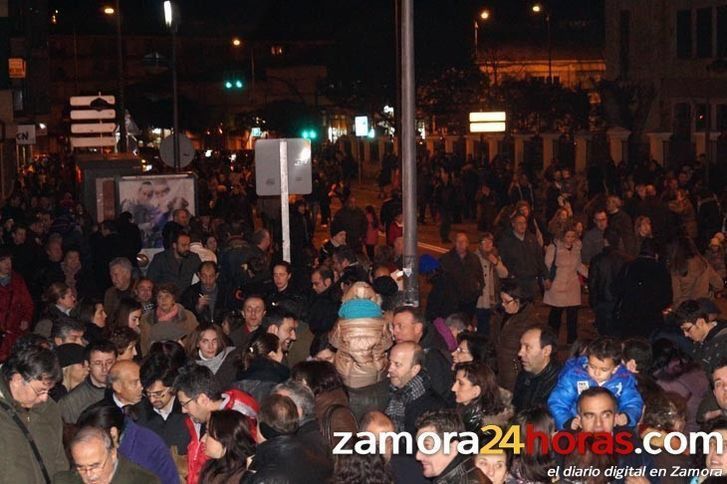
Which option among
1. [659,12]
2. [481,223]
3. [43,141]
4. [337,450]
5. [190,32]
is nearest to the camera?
[337,450]

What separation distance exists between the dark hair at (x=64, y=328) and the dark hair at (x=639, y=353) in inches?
163

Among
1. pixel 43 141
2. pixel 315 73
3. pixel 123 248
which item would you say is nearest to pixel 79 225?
pixel 123 248

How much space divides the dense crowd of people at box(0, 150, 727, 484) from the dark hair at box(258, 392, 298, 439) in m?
0.01

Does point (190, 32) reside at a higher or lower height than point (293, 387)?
higher

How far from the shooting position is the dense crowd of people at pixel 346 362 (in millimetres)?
6984

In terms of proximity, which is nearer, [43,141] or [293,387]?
[293,387]

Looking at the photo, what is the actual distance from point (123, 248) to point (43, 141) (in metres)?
82.9

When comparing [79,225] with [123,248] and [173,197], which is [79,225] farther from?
[123,248]

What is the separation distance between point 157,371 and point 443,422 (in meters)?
2.71

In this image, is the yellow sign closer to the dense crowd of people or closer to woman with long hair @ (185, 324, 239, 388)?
the dense crowd of people

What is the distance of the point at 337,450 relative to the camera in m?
6.90

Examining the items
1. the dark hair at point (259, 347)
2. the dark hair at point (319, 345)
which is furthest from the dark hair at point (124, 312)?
the dark hair at point (259, 347)

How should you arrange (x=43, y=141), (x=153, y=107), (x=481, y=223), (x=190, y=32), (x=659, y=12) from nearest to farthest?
(x=481, y=223), (x=659, y=12), (x=153, y=107), (x=43, y=141), (x=190, y=32)

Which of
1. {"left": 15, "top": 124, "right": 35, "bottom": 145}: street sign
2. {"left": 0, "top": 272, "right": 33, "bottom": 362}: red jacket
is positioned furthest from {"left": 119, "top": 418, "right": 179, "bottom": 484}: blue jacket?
{"left": 15, "top": 124, "right": 35, "bottom": 145}: street sign
